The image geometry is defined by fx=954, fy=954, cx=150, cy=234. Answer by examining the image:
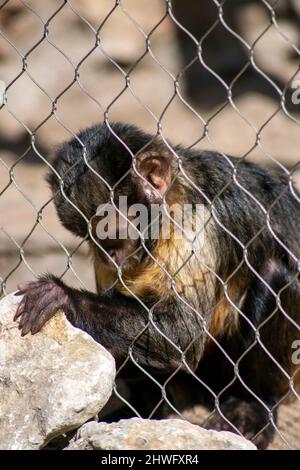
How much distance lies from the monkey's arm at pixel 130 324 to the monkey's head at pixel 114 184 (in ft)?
0.82

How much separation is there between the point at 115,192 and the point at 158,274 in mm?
471

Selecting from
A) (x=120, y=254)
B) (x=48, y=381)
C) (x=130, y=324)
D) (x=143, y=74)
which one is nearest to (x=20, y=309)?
(x=48, y=381)

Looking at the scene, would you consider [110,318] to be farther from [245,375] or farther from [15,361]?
[245,375]

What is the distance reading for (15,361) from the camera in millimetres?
4168

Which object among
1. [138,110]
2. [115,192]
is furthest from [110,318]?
[138,110]

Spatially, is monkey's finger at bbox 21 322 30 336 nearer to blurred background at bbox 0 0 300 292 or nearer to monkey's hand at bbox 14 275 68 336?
monkey's hand at bbox 14 275 68 336

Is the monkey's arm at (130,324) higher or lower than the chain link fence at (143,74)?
higher

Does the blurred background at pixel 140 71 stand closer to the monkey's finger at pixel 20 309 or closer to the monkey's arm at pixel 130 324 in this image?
the monkey's arm at pixel 130 324

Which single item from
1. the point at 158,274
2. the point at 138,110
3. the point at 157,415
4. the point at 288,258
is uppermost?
the point at 288,258

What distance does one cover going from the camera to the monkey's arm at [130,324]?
4.50 m

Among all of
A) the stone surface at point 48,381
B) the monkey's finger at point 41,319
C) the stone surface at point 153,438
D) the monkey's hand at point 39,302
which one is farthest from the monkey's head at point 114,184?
the stone surface at point 153,438

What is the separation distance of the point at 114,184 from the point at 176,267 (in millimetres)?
520

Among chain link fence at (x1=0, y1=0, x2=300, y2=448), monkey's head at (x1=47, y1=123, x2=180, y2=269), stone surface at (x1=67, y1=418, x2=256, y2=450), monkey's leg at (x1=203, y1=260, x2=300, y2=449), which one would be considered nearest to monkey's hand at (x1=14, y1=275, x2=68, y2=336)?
monkey's head at (x1=47, y1=123, x2=180, y2=269)

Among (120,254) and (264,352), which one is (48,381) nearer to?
(120,254)
